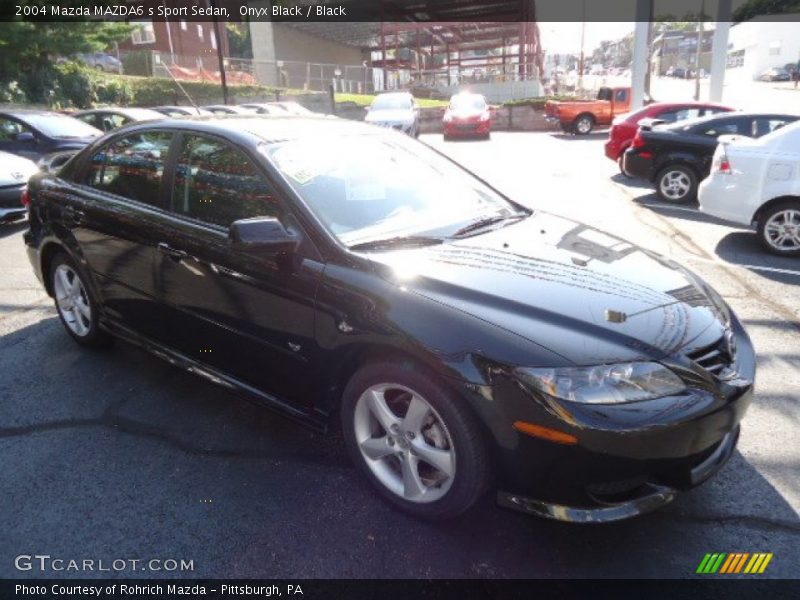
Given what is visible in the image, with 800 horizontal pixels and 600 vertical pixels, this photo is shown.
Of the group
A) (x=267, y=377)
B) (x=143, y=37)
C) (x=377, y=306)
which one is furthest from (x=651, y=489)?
(x=143, y=37)

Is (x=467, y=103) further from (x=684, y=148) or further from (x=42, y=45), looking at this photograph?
(x=42, y=45)

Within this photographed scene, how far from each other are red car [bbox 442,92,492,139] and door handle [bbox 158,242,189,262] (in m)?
19.0

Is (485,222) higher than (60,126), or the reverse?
(60,126)

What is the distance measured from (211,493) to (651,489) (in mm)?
1869

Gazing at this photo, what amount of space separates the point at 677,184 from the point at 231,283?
8316 millimetres

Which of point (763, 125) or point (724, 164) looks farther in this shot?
point (763, 125)

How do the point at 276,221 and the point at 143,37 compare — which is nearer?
the point at 276,221

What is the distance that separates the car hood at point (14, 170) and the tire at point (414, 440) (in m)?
7.31

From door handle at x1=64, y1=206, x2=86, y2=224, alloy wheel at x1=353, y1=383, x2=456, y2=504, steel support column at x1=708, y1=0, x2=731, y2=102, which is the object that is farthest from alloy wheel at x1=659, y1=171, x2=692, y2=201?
steel support column at x1=708, y1=0, x2=731, y2=102

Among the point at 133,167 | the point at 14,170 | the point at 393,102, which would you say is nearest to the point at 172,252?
the point at 133,167

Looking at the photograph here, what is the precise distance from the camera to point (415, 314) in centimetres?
239

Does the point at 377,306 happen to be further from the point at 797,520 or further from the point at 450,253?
the point at 797,520

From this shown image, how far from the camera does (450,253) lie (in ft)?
9.16

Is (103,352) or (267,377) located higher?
(267,377)
